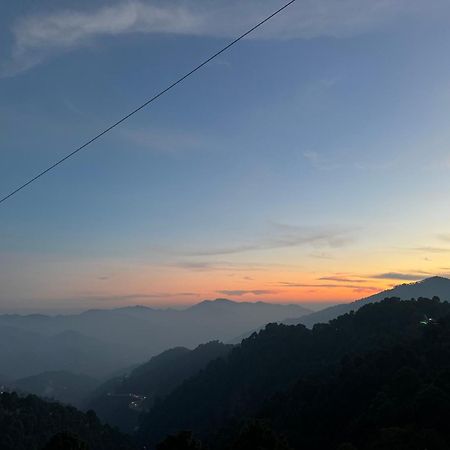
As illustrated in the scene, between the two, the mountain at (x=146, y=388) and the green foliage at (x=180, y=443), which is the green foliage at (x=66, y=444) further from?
the mountain at (x=146, y=388)

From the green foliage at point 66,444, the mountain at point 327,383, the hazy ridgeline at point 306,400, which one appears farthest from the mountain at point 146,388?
the green foliage at point 66,444

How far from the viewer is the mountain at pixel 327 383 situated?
159ft

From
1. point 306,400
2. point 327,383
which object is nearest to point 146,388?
point 306,400

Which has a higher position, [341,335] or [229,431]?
[341,335]

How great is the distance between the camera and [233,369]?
11975 centimetres

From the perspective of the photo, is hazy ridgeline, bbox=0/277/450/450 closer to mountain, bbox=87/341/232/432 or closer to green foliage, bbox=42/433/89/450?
green foliage, bbox=42/433/89/450

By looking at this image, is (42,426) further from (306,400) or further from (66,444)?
(66,444)

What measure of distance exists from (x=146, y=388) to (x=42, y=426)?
3814 inches

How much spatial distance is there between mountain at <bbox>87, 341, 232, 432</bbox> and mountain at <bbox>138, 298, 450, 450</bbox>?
30147 millimetres

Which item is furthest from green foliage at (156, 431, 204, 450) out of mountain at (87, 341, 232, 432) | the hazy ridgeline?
mountain at (87, 341, 232, 432)

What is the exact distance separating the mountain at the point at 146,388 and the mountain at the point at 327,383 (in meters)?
30.1

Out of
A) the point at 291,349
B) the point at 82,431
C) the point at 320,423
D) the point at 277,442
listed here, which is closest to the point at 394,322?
the point at 291,349

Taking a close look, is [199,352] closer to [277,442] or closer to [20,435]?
[20,435]

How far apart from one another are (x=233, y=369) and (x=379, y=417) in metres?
76.9
